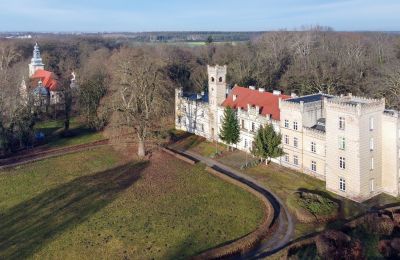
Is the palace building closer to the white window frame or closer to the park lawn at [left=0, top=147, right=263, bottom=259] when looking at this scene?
the white window frame

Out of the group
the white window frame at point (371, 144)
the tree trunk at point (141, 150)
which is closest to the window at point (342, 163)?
the white window frame at point (371, 144)

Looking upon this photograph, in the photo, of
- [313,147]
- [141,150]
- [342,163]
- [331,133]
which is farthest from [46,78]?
[342,163]

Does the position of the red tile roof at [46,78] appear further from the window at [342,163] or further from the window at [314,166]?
the window at [342,163]

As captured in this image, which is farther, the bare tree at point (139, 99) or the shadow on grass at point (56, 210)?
the bare tree at point (139, 99)

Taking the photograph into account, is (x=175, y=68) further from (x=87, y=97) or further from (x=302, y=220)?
(x=302, y=220)

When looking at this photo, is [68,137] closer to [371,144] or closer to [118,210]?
[118,210]

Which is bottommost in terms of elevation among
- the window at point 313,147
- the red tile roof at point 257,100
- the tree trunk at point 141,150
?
the tree trunk at point 141,150

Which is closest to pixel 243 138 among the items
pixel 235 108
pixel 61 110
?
pixel 235 108
